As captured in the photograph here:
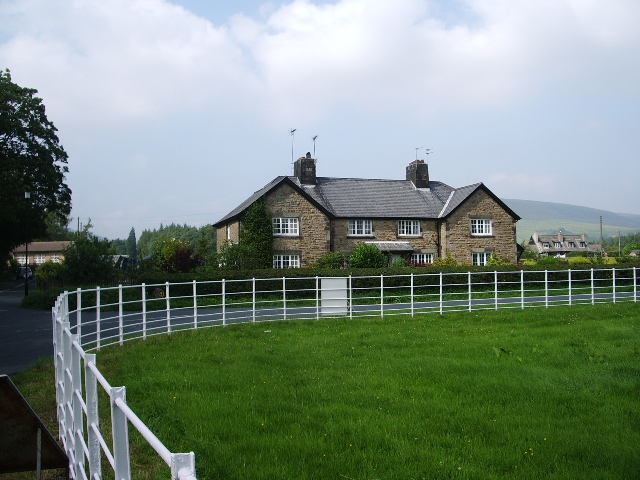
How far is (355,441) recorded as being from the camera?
6.40 m

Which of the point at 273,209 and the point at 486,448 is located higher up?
the point at 273,209

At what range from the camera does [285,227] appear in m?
38.7

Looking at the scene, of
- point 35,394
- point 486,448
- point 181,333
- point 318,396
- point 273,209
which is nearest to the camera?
point 486,448

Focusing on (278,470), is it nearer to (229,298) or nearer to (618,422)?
(618,422)

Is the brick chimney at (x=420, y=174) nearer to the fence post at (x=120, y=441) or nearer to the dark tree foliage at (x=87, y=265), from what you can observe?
the dark tree foliage at (x=87, y=265)

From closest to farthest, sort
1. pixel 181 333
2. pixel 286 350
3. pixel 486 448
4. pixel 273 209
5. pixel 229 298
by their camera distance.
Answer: pixel 486 448 < pixel 286 350 < pixel 181 333 < pixel 229 298 < pixel 273 209

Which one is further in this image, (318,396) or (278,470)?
(318,396)

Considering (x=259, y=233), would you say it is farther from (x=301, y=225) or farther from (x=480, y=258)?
(x=480, y=258)

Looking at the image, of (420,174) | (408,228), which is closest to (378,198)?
(408,228)

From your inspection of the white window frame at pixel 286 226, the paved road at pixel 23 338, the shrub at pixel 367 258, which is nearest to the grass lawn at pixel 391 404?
the paved road at pixel 23 338

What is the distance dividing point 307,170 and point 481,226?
12.7 metres

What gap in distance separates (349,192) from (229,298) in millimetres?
16956

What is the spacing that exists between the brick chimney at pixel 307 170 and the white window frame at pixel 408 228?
6920 millimetres

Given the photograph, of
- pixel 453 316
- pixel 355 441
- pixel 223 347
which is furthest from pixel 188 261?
pixel 355 441
